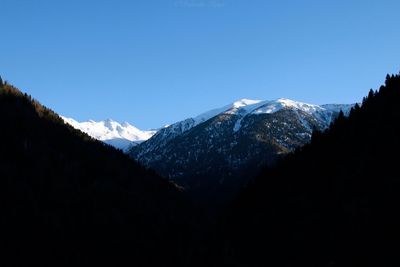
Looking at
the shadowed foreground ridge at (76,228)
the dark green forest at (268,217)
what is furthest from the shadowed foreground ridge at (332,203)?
the shadowed foreground ridge at (76,228)

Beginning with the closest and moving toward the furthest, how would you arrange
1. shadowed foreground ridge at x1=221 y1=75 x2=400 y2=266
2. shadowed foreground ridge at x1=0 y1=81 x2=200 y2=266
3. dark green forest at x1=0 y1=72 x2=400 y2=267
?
shadowed foreground ridge at x1=221 y1=75 x2=400 y2=266, dark green forest at x1=0 y1=72 x2=400 y2=267, shadowed foreground ridge at x1=0 y1=81 x2=200 y2=266

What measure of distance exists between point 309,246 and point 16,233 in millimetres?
91330

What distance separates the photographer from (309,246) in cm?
9869

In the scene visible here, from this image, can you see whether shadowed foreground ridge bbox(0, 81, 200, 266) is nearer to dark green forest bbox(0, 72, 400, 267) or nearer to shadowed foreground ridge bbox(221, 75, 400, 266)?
dark green forest bbox(0, 72, 400, 267)

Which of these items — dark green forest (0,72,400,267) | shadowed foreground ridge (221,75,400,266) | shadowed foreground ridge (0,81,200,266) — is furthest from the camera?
shadowed foreground ridge (0,81,200,266)

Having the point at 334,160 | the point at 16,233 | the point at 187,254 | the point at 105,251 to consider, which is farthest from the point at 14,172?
the point at 334,160

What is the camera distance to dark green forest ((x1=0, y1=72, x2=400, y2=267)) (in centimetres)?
9719

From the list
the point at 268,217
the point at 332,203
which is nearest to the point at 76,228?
the point at 268,217

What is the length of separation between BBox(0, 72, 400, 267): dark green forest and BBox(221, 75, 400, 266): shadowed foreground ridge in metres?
0.27

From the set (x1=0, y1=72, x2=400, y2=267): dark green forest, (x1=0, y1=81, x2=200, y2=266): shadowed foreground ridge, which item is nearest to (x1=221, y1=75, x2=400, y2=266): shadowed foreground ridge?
(x1=0, y1=72, x2=400, y2=267): dark green forest

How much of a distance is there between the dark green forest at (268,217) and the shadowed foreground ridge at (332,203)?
274mm

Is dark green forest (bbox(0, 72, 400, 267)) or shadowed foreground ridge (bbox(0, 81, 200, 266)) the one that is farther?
shadowed foreground ridge (bbox(0, 81, 200, 266))

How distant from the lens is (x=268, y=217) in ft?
411

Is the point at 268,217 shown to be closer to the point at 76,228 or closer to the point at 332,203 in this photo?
the point at 332,203
